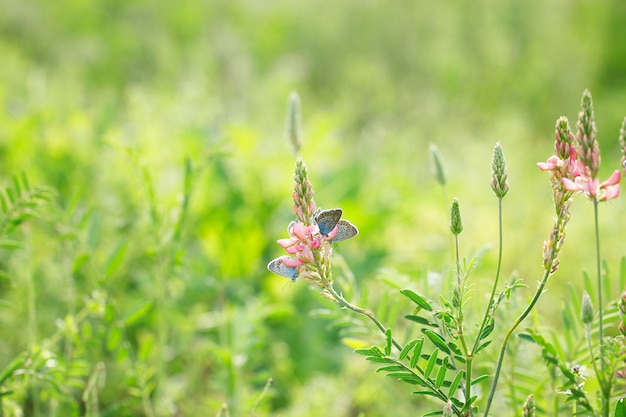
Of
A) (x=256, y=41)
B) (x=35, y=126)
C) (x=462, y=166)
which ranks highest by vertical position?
(x=256, y=41)

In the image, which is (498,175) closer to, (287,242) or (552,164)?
(552,164)

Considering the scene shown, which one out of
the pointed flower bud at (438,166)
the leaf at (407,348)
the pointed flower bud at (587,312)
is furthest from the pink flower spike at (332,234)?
the pointed flower bud at (438,166)

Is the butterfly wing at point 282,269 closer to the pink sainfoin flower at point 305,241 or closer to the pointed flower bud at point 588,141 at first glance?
the pink sainfoin flower at point 305,241

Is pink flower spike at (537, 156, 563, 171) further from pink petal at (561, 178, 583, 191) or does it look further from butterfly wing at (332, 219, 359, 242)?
butterfly wing at (332, 219, 359, 242)

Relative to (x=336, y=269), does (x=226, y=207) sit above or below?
above

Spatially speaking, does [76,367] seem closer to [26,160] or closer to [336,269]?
[336,269]

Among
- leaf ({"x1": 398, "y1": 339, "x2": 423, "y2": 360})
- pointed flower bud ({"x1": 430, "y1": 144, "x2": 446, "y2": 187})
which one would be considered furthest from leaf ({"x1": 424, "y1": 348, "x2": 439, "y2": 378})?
pointed flower bud ({"x1": 430, "y1": 144, "x2": 446, "y2": 187})

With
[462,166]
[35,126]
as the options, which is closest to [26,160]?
[35,126]
